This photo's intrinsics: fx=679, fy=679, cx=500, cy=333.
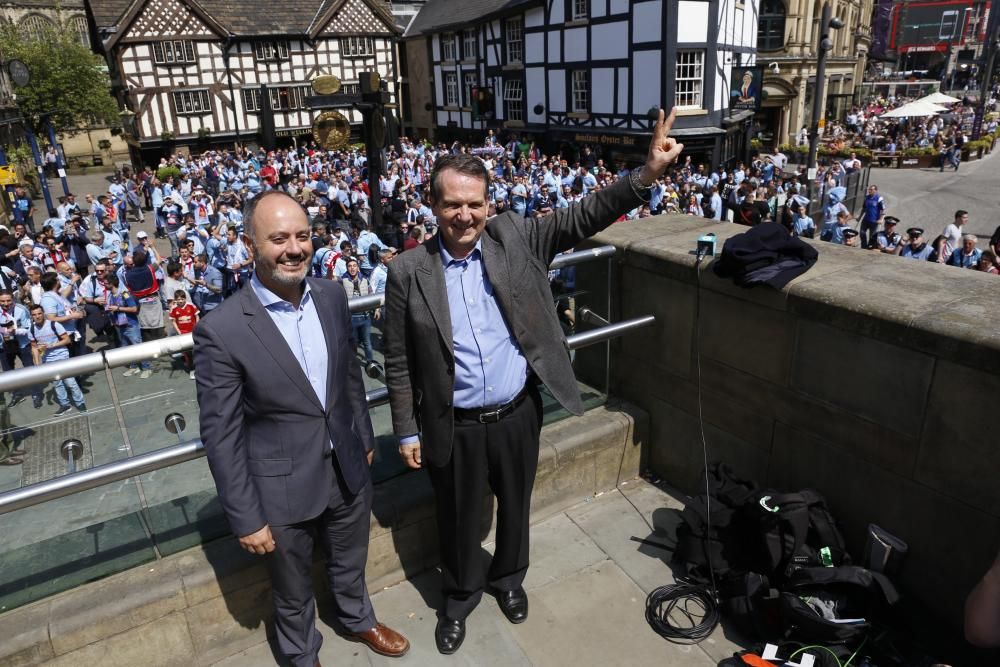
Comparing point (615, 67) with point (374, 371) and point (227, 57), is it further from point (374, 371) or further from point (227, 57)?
point (374, 371)

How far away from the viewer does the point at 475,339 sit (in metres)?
2.69

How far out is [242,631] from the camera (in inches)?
114

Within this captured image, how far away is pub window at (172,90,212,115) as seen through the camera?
119 ft

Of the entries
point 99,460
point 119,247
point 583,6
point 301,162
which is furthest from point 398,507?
point 301,162

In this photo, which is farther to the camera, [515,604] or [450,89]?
[450,89]

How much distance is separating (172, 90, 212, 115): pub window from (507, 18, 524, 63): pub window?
17.0 m

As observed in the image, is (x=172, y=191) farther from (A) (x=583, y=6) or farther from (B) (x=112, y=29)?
(B) (x=112, y=29)

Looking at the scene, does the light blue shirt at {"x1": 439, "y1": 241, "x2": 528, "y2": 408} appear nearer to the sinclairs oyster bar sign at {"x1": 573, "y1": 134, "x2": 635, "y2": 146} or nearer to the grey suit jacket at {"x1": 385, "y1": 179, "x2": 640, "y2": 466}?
the grey suit jacket at {"x1": 385, "y1": 179, "x2": 640, "y2": 466}

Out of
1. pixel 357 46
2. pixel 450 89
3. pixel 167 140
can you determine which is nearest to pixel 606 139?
pixel 450 89

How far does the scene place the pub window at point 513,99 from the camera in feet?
106

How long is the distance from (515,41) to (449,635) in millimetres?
32522

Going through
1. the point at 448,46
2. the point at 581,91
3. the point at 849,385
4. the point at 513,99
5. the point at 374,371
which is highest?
the point at 448,46

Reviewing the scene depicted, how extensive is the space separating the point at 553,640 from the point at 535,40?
3037 centimetres

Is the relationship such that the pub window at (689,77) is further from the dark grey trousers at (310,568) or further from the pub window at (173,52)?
the pub window at (173,52)
